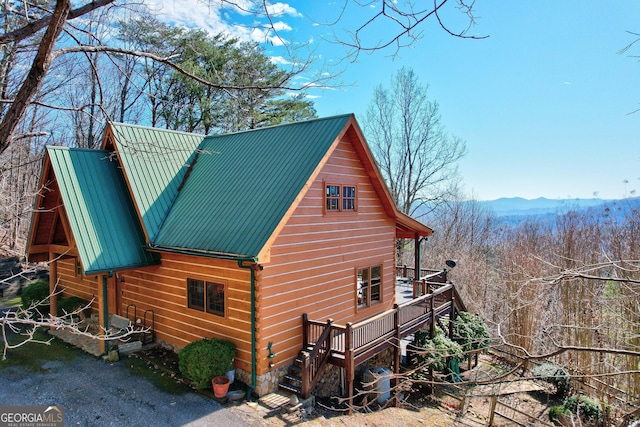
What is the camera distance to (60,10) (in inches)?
158

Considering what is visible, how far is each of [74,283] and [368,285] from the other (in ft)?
35.9

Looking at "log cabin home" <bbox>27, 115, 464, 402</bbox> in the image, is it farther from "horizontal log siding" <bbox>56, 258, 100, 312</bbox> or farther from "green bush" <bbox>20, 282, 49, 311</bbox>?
"green bush" <bbox>20, 282, 49, 311</bbox>

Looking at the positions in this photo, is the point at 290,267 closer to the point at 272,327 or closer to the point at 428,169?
the point at 272,327

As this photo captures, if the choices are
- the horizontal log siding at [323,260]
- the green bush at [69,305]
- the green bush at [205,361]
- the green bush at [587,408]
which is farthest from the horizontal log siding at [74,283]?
the green bush at [587,408]

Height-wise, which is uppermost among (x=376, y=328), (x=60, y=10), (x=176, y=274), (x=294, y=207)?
(x=60, y=10)

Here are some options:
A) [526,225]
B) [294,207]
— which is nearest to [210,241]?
[294,207]

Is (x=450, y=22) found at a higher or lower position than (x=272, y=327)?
higher

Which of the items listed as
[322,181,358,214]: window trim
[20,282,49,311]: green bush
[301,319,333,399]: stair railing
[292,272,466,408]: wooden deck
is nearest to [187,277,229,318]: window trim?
→ [292,272,466,408]: wooden deck

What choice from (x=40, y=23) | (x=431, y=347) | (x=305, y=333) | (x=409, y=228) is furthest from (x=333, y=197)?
(x=40, y=23)

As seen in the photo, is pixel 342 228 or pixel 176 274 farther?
pixel 342 228

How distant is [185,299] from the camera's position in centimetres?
1020

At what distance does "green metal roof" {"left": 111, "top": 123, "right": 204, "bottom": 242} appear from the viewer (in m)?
11.0

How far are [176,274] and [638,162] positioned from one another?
10.2 m

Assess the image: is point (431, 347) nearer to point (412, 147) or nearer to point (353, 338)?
point (353, 338)
